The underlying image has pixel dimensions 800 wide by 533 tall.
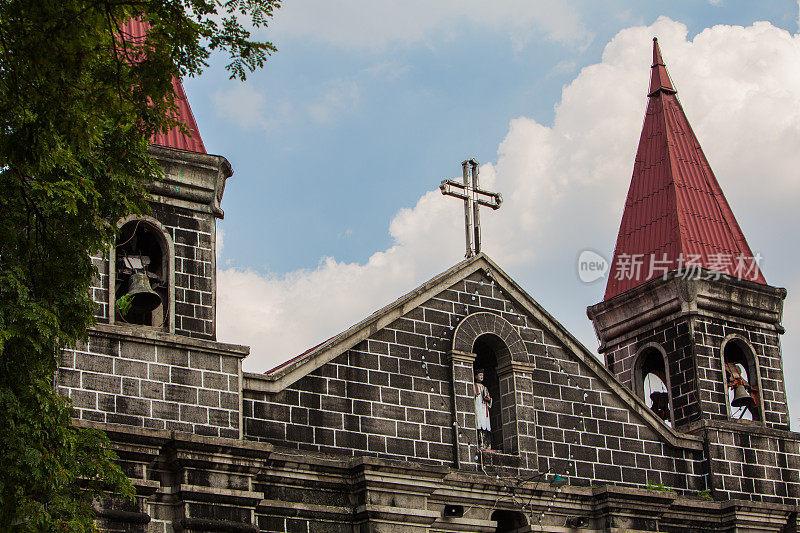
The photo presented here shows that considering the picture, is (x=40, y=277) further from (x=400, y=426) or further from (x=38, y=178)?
(x=400, y=426)

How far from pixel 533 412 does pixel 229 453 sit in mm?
4966

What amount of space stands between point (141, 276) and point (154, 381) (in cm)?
146

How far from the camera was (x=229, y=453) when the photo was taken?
49.5 ft

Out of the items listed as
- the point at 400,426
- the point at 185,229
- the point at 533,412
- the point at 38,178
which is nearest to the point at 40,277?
the point at 38,178

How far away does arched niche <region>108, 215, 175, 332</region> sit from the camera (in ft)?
52.3

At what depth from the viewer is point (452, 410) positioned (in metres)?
17.5

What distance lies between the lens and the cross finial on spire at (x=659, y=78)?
23.1 metres

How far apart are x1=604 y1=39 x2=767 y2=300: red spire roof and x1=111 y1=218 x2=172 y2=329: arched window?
8.62 metres

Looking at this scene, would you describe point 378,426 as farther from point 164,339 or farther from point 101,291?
point 101,291

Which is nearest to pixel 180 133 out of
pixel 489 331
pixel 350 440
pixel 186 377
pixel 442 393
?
pixel 186 377

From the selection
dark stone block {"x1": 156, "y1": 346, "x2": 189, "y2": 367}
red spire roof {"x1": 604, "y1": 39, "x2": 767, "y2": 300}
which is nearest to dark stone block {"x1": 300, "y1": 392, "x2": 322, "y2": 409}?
dark stone block {"x1": 156, "y1": 346, "x2": 189, "y2": 367}

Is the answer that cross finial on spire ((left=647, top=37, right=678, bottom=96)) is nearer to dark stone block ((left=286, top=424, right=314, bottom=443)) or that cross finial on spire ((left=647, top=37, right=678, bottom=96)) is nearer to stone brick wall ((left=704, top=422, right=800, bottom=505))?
stone brick wall ((left=704, top=422, right=800, bottom=505))

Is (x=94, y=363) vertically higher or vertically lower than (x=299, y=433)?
higher

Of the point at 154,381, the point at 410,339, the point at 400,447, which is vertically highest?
the point at 410,339
